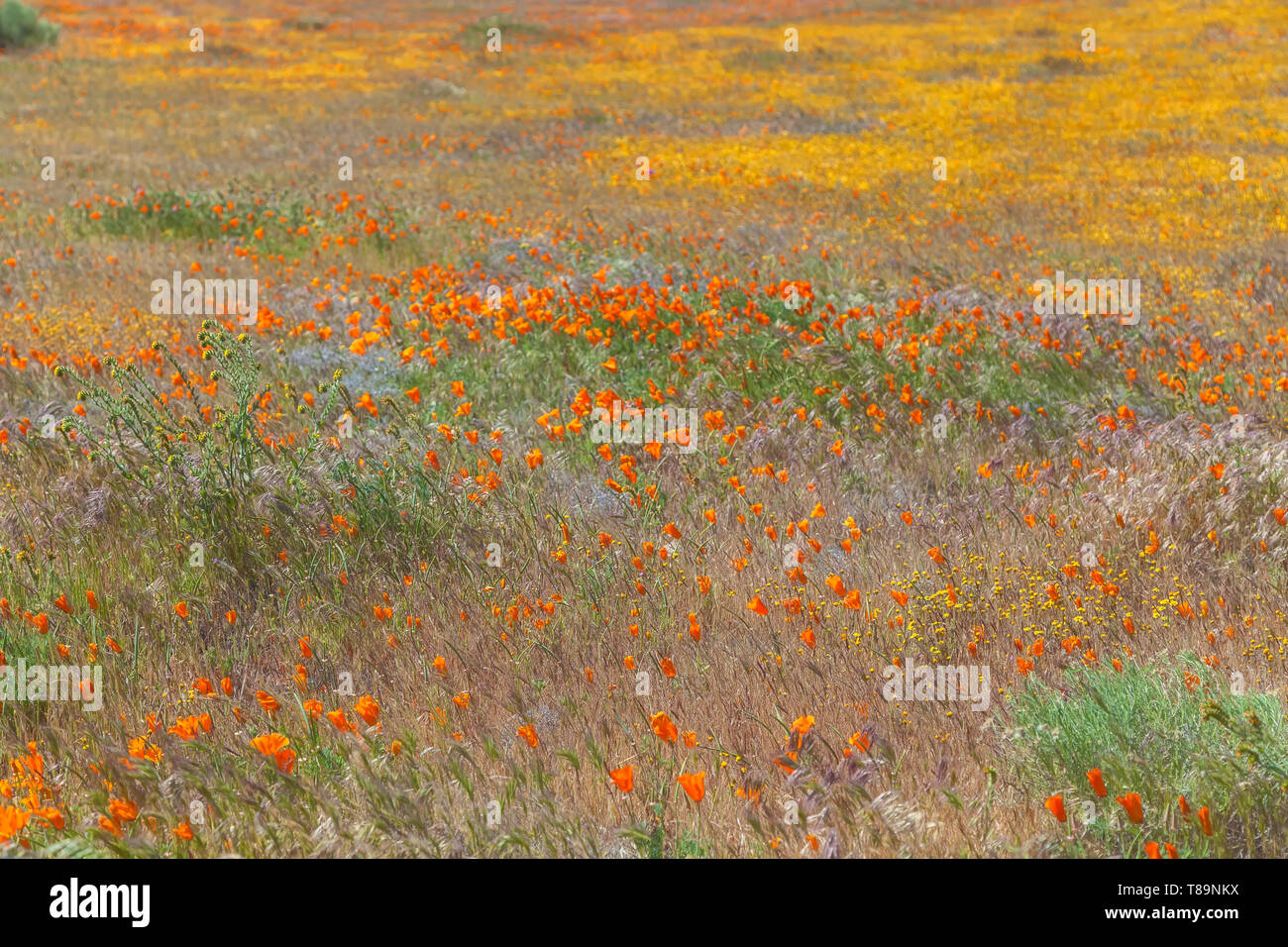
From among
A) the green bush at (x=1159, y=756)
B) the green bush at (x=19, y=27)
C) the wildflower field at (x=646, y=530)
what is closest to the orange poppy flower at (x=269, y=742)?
the wildflower field at (x=646, y=530)

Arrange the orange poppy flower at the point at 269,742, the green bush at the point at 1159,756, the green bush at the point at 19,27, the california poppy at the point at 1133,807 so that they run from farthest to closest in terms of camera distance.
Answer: the green bush at the point at 19,27
the orange poppy flower at the point at 269,742
the green bush at the point at 1159,756
the california poppy at the point at 1133,807

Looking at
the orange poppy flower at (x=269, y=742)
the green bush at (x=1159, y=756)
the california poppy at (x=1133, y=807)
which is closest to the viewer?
the california poppy at (x=1133, y=807)

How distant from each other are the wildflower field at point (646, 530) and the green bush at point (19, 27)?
105 feet

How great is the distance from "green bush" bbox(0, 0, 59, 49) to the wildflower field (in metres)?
31.9

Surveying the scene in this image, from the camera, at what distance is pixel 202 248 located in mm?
10992

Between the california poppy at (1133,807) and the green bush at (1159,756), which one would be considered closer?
the california poppy at (1133,807)

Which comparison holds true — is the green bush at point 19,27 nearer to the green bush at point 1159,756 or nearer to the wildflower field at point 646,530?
the wildflower field at point 646,530

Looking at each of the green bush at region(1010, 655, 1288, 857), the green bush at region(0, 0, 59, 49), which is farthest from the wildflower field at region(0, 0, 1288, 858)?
the green bush at region(0, 0, 59, 49)

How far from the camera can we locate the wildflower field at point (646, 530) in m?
2.72

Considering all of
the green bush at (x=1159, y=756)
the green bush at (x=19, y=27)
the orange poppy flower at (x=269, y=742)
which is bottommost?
the green bush at (x=1159, y=756)

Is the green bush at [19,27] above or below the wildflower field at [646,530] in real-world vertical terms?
above

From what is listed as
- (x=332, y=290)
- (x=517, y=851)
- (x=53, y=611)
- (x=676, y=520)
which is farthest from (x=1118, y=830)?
(x=332, y=290)

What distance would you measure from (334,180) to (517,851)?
1437 cm

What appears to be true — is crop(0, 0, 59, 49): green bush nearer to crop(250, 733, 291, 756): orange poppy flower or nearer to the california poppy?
crop(250, 733, 291, 756): orange poppy flower
